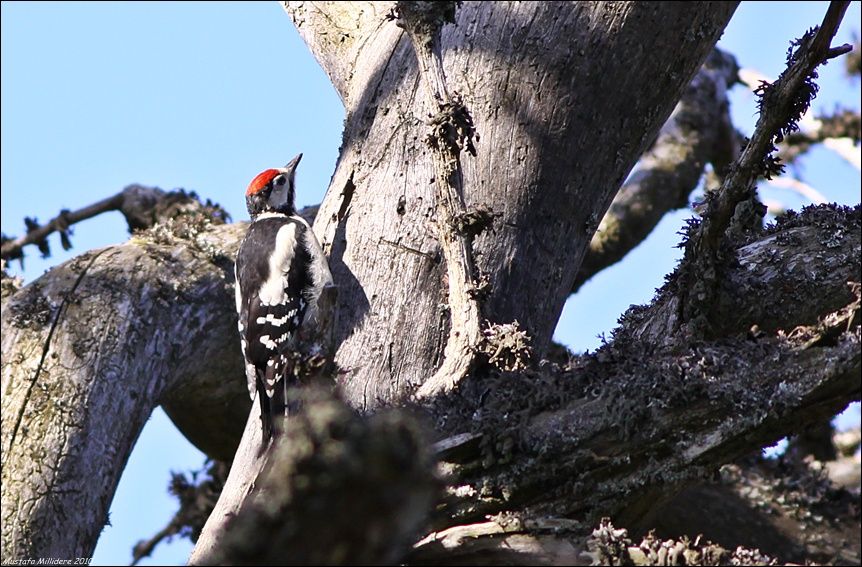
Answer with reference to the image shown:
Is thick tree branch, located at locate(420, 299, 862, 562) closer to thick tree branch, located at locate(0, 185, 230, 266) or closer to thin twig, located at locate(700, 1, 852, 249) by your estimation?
thin twig, located at locate(700, 1, 852, 249)

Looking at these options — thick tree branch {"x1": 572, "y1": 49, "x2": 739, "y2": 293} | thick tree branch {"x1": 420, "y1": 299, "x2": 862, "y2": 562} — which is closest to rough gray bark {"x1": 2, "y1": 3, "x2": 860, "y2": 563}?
thick tree branch {"x1": 420, "y1": 299, "x2": 862, "y2": 562}

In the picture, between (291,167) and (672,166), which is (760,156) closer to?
(291,167)

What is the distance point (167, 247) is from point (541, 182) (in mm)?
1900

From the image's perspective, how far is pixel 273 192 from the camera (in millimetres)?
5227

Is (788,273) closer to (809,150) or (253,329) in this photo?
(253,329)

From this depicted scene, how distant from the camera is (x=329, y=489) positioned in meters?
1.37

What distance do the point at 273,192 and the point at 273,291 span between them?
1.06 meters

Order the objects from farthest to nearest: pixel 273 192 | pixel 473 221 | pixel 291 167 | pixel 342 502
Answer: pixel 291 167, pixel 273 192, pixel 473 221, pixel 342 502

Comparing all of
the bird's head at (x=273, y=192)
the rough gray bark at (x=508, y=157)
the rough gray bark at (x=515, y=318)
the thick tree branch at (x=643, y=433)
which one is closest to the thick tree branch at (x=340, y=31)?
the rough gray bark at (x=515, y=318)

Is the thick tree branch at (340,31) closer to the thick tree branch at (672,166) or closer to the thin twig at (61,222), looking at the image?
the thin twig at (61,222)

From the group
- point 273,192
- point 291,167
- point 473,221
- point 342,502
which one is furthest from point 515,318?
point 291,167

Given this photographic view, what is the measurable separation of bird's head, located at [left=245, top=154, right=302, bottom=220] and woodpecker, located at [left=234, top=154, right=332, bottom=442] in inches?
15.7

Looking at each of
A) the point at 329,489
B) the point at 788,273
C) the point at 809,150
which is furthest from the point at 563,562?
the point at 809,150

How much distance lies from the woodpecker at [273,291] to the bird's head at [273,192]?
399 millimetres
